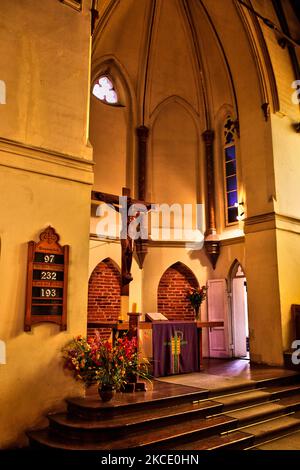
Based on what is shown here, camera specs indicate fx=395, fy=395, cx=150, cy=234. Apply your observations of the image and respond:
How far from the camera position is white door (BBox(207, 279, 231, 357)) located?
10047mm

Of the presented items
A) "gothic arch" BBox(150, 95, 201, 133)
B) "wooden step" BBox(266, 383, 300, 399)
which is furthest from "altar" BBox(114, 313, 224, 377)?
"gothic arch" BBox(150, 95, 201, 133)

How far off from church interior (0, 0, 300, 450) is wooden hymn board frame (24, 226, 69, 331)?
19 mm

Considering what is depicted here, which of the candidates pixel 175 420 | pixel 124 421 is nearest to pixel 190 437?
pixel 175 420

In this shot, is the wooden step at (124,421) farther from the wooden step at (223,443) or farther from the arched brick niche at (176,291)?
the arched brick niche at (176,291)

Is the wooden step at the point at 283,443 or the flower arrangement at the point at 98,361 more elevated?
the flower arrangement at the point at 98,361

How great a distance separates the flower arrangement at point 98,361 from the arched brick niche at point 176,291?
194 inches

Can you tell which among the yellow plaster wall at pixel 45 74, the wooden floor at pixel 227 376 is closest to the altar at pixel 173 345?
the wooden floor at pixel 227 376

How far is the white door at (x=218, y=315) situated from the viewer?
1005 cm

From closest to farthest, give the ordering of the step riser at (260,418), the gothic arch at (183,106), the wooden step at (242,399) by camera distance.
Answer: the step riser at (260,418) → the wooden step at (242,399) → the gothic arch at (183,106)

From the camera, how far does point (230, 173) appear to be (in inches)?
429

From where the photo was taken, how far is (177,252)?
1036 cm

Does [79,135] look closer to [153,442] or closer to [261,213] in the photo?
[153,442]

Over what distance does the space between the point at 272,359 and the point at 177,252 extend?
137 inches

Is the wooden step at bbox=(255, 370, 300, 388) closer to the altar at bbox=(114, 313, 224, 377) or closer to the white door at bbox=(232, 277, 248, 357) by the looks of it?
the altar at bbox=(114, 313, 224, 377)
